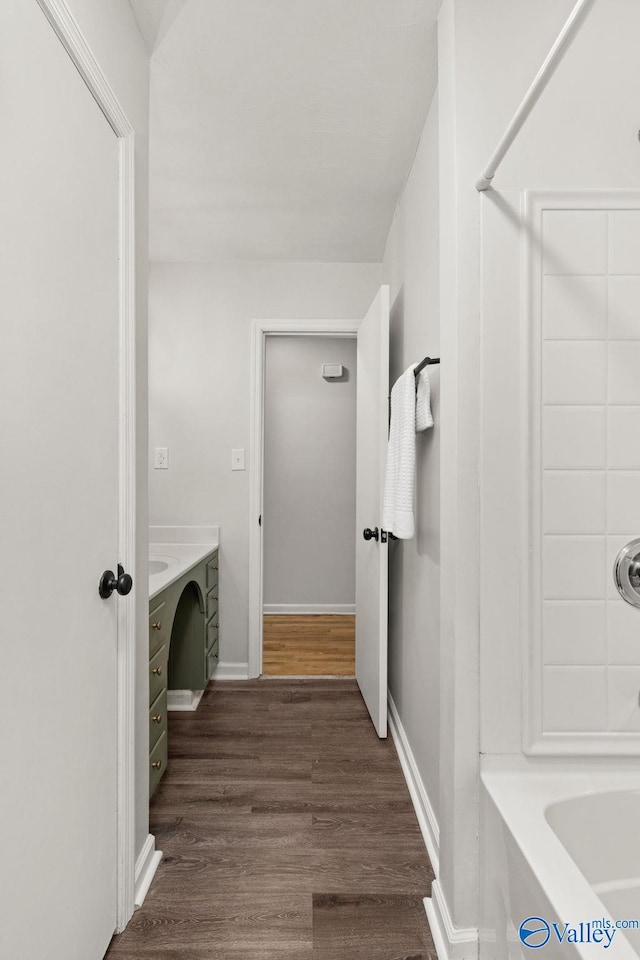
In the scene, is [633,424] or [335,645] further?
[335,645]

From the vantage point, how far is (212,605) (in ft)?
9.66

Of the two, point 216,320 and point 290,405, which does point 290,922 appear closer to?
point 216,320

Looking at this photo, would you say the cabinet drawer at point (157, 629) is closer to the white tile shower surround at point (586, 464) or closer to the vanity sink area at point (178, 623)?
the vanity sink area at point (178, 623)

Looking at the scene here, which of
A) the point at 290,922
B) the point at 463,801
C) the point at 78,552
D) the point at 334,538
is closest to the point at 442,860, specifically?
the point at 463,801

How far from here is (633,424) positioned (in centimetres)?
132

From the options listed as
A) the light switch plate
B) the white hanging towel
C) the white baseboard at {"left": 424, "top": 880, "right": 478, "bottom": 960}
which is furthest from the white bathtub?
the light switch plate

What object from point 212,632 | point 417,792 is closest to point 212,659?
point 212,632

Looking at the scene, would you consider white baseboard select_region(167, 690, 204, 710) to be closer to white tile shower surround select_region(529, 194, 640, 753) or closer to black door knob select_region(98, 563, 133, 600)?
black door knob select_region(98, 563, 133, 600)

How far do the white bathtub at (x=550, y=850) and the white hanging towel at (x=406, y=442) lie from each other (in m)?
0.84

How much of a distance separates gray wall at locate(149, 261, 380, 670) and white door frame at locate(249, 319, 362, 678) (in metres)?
0.04

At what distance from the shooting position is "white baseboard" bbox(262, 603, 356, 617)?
180 inches

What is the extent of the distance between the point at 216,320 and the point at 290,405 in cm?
152

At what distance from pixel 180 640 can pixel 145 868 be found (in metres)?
1.17

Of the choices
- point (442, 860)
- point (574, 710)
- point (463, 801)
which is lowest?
point (442, 860)
